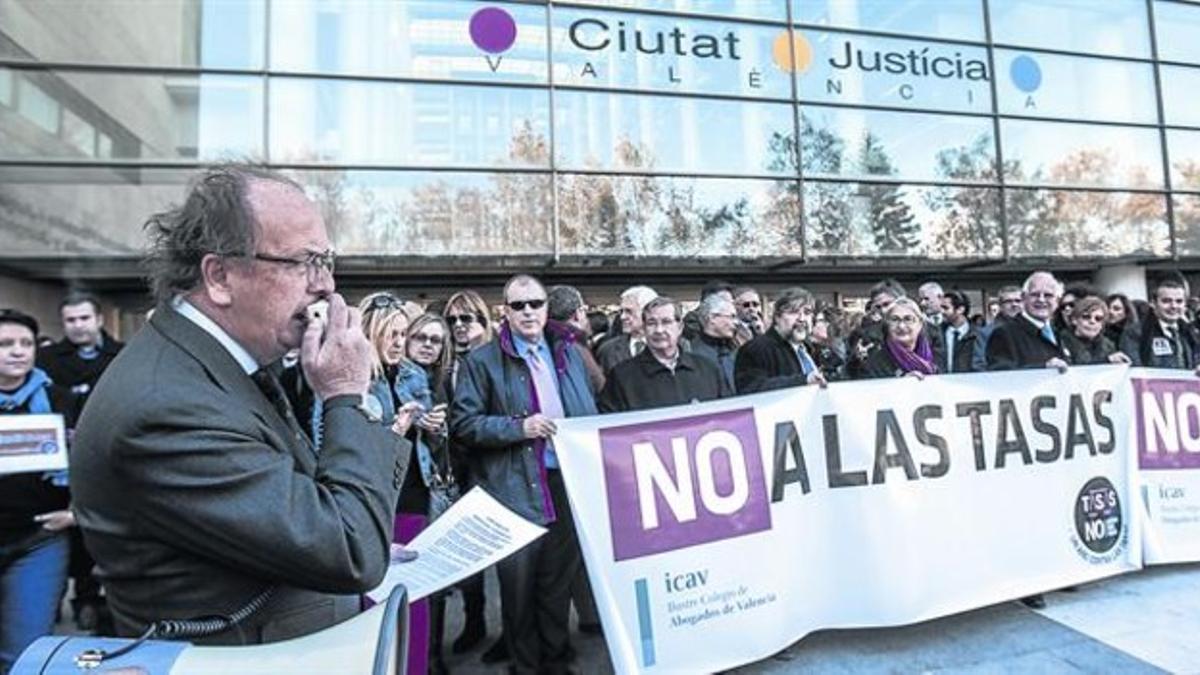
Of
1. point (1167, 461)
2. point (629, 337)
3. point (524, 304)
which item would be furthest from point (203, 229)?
point (1167, 461)

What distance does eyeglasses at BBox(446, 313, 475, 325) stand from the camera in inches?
204

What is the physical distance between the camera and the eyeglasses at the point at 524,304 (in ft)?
12.4

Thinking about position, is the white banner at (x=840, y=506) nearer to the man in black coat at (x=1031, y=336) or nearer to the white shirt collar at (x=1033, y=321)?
the man in black coat at (x=1031, y=336)

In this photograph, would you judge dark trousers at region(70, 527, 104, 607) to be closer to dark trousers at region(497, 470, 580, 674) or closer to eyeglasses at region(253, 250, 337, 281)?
dark trousers at region(497, 470, 580, 674)

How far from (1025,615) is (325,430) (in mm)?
3961

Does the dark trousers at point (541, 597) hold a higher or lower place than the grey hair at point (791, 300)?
lower

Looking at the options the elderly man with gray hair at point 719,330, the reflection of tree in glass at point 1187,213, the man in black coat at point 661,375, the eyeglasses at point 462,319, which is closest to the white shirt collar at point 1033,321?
the elderly man with gray hair at point 719,330

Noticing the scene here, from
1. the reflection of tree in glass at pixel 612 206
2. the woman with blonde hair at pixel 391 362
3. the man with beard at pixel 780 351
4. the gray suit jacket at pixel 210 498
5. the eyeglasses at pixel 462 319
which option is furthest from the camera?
the reflection of tree in glass at pixel 612 206

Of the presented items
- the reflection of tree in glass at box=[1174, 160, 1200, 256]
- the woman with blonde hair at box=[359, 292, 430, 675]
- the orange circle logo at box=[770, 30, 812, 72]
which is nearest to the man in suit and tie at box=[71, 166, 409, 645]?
the woman with blonde hair at box=[359, 292, 430, 675]

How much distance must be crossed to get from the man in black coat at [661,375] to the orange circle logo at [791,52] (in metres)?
8.78

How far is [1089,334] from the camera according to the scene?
515 centimetres

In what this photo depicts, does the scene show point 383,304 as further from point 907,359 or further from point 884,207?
point 884,207

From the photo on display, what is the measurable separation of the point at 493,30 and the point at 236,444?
414 inches

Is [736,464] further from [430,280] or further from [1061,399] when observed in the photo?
[430,280]
